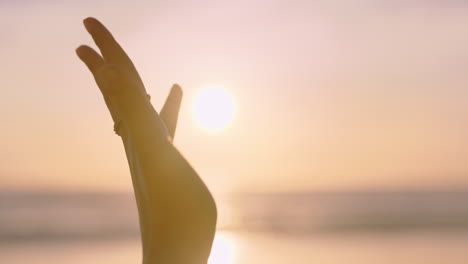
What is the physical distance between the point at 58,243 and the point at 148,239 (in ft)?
57.6

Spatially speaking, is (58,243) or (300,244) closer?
(300,244)

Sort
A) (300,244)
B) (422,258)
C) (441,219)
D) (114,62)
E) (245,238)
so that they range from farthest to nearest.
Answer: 1. (441,219)
2. (245,238)
3. (300,244)
4. (422,258)
5. (114,62)

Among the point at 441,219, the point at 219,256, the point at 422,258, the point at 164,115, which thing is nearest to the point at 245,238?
the point at 219,256

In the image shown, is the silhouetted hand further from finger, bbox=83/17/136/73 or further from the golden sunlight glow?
the golden sunlight glow

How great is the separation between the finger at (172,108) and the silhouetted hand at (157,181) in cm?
24

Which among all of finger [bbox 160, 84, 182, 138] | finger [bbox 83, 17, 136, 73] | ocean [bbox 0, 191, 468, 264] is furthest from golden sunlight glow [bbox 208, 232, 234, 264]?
finger [bbox 83, 17, 136, 73]

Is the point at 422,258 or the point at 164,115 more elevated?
the point at 422,258

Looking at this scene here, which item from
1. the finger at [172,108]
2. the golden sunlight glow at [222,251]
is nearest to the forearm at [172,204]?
the finger at [172,108]

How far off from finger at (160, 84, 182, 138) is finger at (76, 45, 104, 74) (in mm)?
293

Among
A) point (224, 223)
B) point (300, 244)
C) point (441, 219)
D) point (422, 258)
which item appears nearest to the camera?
point (422, 258)

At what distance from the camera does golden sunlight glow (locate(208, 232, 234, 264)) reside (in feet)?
42.1

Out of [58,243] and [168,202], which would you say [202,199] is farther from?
[58,243]

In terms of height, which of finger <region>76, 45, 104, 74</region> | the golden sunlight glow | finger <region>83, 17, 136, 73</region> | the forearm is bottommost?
the forearm

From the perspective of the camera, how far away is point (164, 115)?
1520 mm
